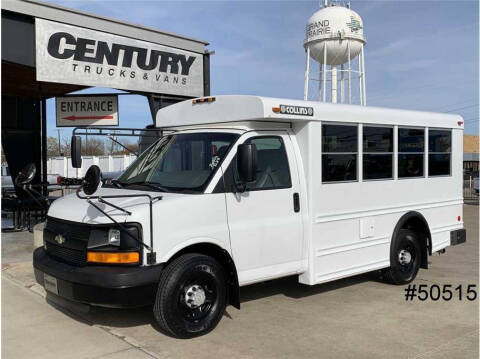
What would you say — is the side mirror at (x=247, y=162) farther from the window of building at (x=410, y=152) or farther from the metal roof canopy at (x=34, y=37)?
the metal roof canopy at (x=34, y=37)

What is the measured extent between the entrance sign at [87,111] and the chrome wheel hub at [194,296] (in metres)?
8.04

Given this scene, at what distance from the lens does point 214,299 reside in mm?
5094

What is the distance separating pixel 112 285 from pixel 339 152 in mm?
3226

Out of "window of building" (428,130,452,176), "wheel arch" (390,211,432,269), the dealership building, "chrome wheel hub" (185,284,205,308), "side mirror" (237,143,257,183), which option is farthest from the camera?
the dealership building

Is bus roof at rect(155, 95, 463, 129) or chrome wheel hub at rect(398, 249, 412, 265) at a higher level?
→ bus roof at rect(155, 95, 463, 129)

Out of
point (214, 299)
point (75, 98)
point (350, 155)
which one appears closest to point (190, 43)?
point (75, 98)

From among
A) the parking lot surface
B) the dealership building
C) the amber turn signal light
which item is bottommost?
the parking lot surface

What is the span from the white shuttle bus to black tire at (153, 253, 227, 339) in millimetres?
12

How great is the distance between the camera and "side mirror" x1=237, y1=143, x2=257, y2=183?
16.3 feet

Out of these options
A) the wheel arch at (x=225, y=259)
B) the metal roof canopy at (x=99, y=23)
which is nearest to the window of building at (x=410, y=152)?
the wheel arch at (x=225, y=259)

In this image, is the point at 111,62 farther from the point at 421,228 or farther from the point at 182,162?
the point at 421,228

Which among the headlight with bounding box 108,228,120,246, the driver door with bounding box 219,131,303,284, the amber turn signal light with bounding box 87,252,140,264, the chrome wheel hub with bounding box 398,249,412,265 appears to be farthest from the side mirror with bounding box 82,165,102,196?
the chrome wheel hub with bounding box 398,249,412,265

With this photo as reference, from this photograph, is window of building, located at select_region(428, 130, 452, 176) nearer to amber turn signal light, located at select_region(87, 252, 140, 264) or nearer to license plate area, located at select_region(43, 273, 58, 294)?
amber turn signal light, located at select_region(87, 252, 140, 264)

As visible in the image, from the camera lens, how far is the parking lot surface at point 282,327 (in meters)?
4.60
